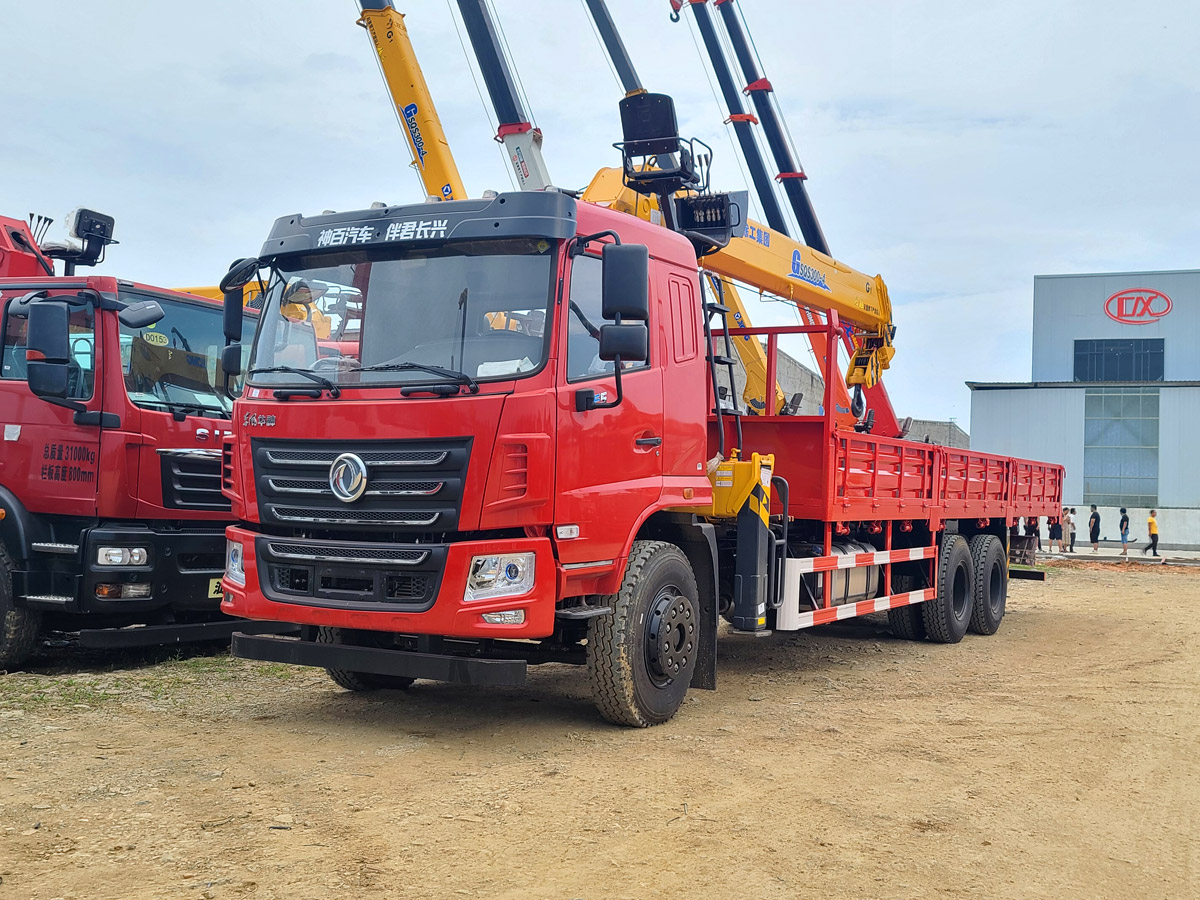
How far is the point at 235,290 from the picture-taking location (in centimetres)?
667

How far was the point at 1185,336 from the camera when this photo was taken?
41.3m

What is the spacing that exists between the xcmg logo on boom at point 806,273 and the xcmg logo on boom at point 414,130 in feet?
13.9

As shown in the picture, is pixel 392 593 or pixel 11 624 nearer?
pixel 392 593

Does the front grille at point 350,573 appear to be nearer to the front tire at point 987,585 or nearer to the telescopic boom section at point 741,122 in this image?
the front tire at point 987,585

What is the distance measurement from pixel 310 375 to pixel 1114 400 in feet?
128

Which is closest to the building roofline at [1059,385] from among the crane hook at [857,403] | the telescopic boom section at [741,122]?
the telescopic boom section at [741,122]

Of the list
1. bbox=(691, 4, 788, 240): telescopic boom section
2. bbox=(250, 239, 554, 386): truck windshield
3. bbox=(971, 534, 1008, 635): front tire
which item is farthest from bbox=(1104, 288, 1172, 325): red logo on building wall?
bbox=(250, 239, 554, 386): truck windshield

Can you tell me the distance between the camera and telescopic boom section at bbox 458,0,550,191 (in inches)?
496

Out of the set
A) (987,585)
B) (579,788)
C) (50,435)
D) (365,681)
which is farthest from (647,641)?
(987,585)

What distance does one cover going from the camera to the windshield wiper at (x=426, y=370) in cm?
563

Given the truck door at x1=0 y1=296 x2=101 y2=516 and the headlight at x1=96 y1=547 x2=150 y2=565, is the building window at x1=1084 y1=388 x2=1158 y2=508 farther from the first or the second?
the truck door at x1=0 y1=296 x2=101 y2=516

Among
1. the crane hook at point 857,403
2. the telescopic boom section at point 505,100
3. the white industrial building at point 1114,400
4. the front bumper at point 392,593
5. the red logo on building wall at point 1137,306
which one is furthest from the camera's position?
the red logo on building wall at point 1137,306

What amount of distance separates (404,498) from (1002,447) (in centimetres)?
3772

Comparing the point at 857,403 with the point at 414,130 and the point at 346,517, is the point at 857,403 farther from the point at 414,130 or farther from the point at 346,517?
the point at 346,517
